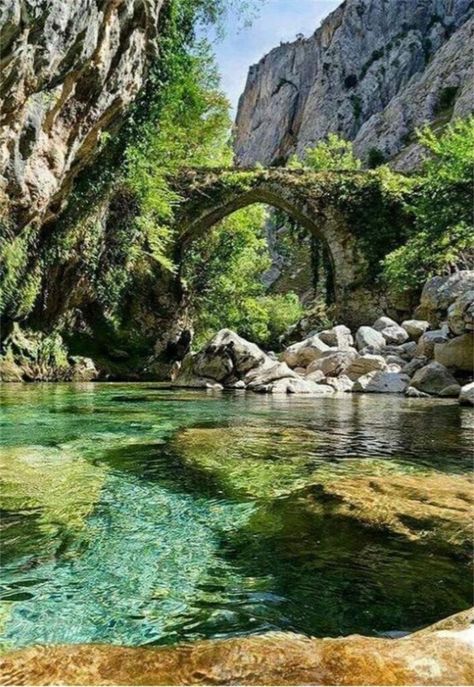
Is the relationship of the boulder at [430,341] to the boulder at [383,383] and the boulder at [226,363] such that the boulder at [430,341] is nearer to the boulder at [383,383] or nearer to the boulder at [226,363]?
the boulder at [383,383]

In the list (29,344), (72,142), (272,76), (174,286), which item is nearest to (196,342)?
(174,286)

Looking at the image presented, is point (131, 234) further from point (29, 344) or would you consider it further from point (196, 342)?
point (196, 342)

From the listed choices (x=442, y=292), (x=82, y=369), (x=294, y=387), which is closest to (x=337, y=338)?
(x=442, y=292)

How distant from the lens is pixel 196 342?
25656mm

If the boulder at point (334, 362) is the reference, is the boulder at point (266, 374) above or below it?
below

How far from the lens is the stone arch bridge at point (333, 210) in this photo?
21984mm

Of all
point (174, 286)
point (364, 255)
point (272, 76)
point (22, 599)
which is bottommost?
point (22, 599)

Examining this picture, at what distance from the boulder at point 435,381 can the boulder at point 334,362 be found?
9.93ft

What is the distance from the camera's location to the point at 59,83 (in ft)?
27.3

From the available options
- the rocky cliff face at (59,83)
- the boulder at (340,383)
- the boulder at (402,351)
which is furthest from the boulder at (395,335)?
the rocky cliff face at (59,83)

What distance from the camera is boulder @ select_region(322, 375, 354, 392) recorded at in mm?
12973

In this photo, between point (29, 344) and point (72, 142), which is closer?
point (72, 142)

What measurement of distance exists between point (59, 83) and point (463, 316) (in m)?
8.65

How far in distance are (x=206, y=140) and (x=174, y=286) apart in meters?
7.03
